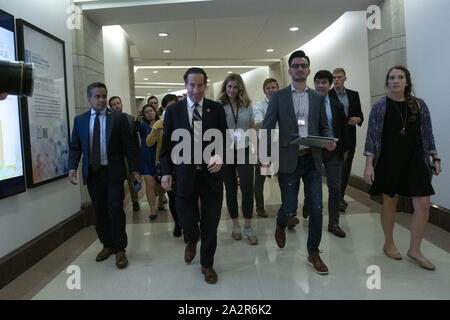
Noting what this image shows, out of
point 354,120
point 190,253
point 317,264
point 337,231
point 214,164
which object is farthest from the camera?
point 354,120

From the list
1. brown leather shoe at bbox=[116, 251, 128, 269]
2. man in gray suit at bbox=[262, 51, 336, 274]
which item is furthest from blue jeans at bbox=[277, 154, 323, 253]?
brown leather shoe at bbox=[116, 251, 128, 269]

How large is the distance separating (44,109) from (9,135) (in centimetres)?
66

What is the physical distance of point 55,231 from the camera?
11.8 feet

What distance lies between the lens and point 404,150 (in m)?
2.80

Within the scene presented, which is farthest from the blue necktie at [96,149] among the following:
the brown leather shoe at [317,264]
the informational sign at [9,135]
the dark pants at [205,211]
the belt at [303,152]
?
the brown leather shoe at [317,264]

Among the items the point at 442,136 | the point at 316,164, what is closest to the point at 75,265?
the point at 316,164

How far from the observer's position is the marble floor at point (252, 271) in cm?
246

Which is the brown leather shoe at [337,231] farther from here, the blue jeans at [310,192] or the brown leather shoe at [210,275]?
the brown leather shoe at [210,275]

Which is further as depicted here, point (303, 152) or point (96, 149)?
point (96, 149)

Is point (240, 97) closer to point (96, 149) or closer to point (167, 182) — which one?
point (167, 182)

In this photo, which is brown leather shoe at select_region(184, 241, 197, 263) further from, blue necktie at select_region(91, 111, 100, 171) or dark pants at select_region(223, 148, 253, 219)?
blue necktie at select_region(91, 111, 100, 171)

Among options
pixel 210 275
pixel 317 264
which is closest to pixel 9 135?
pixel 210 275

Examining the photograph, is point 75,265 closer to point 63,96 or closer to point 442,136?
point 63,96
